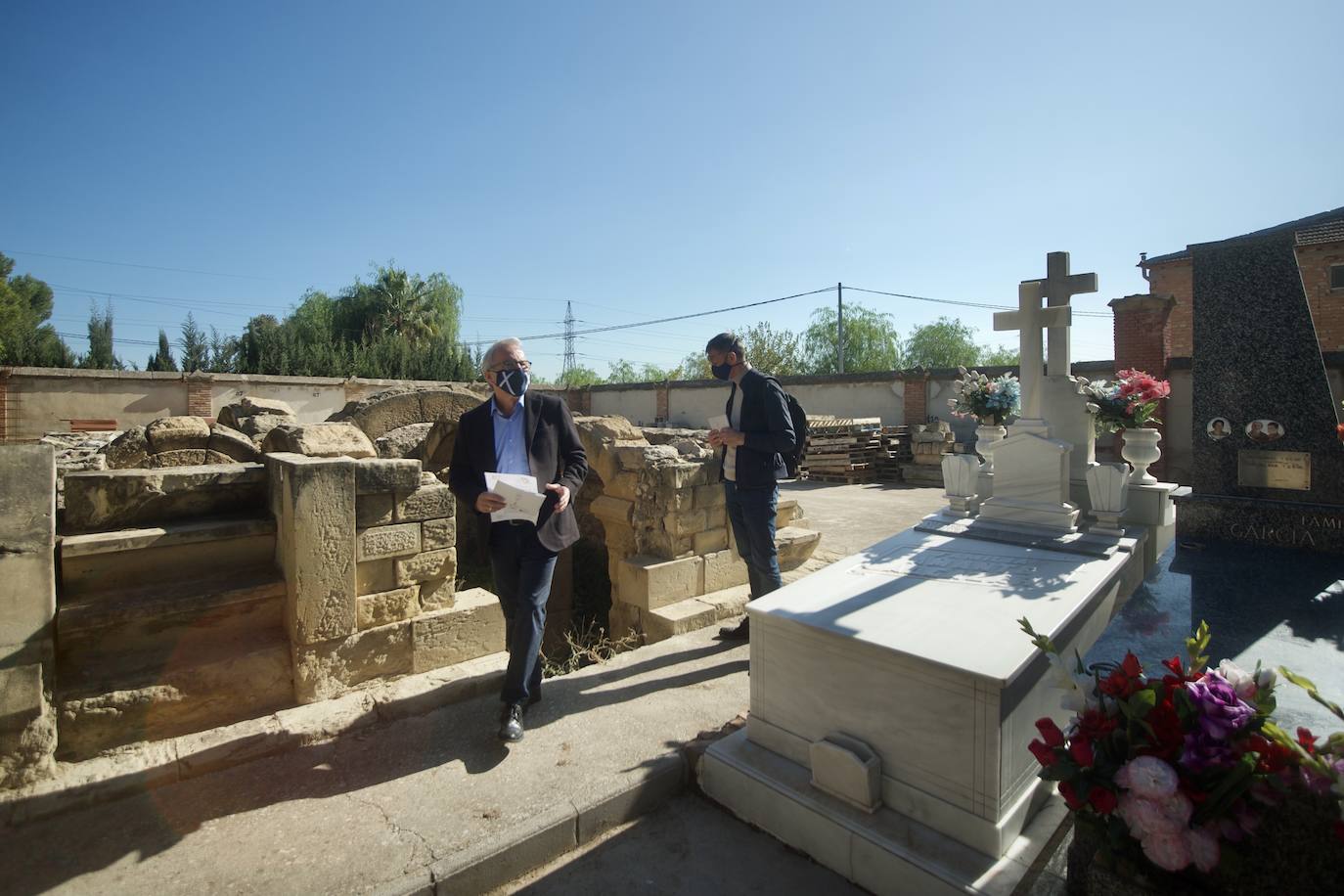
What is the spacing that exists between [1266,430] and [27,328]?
35.1m

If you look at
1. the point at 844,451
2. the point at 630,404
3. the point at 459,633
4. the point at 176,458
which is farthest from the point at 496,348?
the point at 630,404

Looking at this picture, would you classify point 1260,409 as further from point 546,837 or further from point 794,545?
point 546,837

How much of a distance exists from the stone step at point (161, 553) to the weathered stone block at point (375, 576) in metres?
0.50

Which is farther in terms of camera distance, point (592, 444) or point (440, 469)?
point (440, 469)

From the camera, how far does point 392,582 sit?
11.3ft

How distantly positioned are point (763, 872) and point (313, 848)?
5.03 ft

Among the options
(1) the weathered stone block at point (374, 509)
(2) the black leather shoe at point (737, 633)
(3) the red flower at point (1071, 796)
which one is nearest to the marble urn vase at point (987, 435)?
(2) the black leather shoe at point (737, 633)

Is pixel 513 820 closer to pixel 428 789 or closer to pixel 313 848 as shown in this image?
pixel 428 789

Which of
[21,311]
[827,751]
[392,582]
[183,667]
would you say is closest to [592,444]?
[392,582]

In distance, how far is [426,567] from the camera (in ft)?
11.7

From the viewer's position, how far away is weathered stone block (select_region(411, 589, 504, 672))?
3549mm

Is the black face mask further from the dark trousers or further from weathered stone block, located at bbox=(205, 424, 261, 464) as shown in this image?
weathered stone block, located at bbox=(205, 424, 261, 464)

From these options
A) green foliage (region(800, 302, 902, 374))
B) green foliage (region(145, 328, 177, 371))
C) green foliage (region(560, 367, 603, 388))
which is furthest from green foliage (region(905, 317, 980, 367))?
green foliage (region(145, 328, 177, 371))

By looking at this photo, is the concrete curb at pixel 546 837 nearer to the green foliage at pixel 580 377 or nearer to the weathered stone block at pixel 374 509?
the weathered stone block at pixel 374 509
